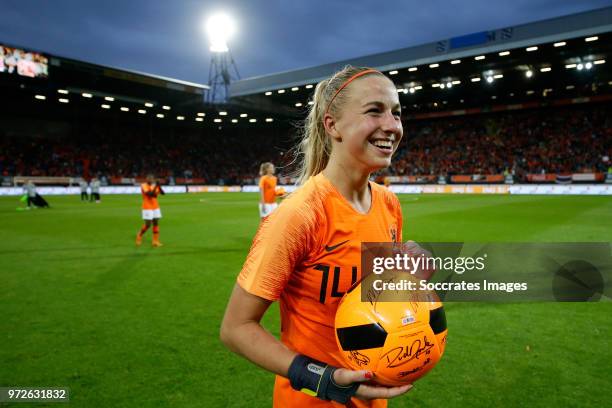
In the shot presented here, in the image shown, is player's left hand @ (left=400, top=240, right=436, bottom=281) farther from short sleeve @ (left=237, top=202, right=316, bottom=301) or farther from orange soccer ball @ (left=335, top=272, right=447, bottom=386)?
short sleeve @ (left=237, top=202, right=316, bottom=301)

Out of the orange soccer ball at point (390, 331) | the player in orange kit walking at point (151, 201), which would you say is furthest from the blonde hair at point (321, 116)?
the player in orange kit walking at point (151, 201)

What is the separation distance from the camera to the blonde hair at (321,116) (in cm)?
175

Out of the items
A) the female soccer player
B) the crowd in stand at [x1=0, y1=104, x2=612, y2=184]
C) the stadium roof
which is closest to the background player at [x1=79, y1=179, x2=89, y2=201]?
the crowd in stand at [x1=0, y1=104, x2=612, y2=184]

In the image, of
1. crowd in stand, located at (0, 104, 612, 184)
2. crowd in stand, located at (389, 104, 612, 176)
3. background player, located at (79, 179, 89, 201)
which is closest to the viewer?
background player, located at (79, 179, 89, 201)

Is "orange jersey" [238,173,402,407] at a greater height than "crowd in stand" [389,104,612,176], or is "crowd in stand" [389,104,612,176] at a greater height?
"crowd in stand" [389,104,612,176]

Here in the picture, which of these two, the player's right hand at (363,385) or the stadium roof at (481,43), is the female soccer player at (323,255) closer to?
the player's right hand at (363,385)

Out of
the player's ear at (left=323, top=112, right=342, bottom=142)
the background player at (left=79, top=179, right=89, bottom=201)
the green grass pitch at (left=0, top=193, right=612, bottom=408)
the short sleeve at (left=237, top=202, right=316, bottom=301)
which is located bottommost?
the green grass pitch at (left=0, top=193, right=612, bottom=408)

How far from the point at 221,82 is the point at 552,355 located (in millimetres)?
51540

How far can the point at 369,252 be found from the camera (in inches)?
65.9

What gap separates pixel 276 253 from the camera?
1.42 metres

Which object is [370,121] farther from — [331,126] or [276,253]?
[276,253]

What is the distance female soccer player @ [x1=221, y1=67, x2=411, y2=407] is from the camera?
4.43 ft

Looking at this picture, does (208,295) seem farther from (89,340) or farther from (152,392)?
(152,392)

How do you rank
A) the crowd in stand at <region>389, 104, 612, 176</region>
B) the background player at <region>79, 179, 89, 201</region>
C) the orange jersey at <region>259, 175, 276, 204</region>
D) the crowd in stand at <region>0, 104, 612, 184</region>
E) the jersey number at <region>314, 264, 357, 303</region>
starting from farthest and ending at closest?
the crowd in stand at <region>0, 104, 612, 184</region> → the crowd in stand at <region>389, 104, 612, 176</region> → the background player at <region>79, 179, 89, 201</region> → the orange jersey at <region>259, 175, 276, 204</region> → the jersey number at <region>314, 264, 357, 303</region>
